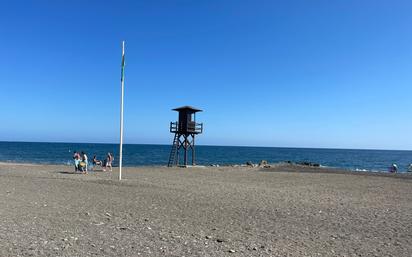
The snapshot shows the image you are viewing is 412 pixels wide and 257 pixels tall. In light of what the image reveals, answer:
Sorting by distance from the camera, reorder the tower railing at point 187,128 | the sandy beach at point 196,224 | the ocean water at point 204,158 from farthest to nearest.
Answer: the ocean water at point 204,158 < the tower railing at point 187,128 < the sandy beach at point 196,224

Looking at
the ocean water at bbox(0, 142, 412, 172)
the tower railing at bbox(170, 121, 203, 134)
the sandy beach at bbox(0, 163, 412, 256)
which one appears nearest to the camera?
the sandy beach at bbox(0, 163, 412, 256)

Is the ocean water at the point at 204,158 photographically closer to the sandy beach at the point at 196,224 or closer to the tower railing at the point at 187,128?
the tower railing at the point at 187,128

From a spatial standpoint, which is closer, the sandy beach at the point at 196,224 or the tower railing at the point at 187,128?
the sandy beach at the point at 196,224

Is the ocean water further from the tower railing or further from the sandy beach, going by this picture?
the sandy beach

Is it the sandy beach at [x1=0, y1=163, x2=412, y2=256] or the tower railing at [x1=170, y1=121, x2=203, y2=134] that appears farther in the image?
the tower railing at [x1=170, y1=121, x2=203, y2=134]

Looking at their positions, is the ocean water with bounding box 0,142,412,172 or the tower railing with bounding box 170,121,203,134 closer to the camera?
the tower railing with bounding box 170,121,203,134

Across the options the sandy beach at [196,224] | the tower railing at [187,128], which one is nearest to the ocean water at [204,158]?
the tower railing at [187,128]

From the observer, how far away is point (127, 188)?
17875 mm

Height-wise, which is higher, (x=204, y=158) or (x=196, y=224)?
(x=196, y=224)

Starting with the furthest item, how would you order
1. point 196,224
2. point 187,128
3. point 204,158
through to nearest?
point 204,158 → point 187,128 → point 196,224

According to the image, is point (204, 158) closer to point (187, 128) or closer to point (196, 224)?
point (187, 128)

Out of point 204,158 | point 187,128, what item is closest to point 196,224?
point 187,128

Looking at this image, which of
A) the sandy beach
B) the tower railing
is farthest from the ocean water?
the sandy beach

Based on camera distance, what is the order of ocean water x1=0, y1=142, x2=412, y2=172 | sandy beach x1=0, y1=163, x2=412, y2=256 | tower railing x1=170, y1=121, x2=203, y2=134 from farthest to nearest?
1. ocean water x1=0, y1=142, x2=412, y2=172
2. tower railing x1=170, y1=121, x2=203, y2=134
3. sandy beach x1=0, y1=163, x2=412, y2=256
